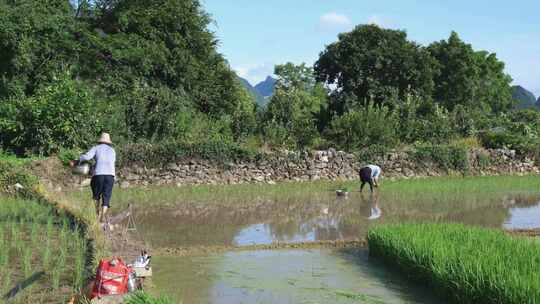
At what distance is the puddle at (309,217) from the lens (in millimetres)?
9562

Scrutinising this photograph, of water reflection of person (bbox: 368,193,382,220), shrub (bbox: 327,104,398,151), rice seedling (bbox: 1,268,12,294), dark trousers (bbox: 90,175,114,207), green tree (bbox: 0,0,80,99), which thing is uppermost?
green tree (bbox: 0,0,80,99)

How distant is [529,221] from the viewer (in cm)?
1110

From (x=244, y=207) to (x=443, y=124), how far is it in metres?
13.2

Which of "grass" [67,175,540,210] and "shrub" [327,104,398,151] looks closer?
"grass" [67,175,540,210]

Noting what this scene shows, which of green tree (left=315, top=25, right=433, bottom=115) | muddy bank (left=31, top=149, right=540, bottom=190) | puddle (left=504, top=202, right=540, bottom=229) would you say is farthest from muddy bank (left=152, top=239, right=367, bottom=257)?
green tree (left=315, top=25, right=433, bottom=115)

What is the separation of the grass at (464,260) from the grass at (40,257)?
11.2ft

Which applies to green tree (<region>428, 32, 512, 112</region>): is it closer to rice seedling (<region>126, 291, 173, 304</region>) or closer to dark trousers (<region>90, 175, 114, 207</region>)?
dark trousers (<region>90, 175, 114, 207</region>)

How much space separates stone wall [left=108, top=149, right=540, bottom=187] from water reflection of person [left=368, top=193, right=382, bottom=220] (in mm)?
4403

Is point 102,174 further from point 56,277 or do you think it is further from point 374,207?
point 374,207

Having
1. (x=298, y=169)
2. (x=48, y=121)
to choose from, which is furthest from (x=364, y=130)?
(x=48, y=121)

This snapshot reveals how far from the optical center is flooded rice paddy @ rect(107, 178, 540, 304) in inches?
237

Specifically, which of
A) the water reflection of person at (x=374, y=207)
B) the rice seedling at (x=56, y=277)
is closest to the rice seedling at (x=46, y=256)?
the rice seedling at (x=56, y=277)

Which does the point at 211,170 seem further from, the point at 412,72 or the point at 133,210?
the point at 412,72

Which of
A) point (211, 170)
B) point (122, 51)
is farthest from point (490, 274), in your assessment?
point (122, 51)
